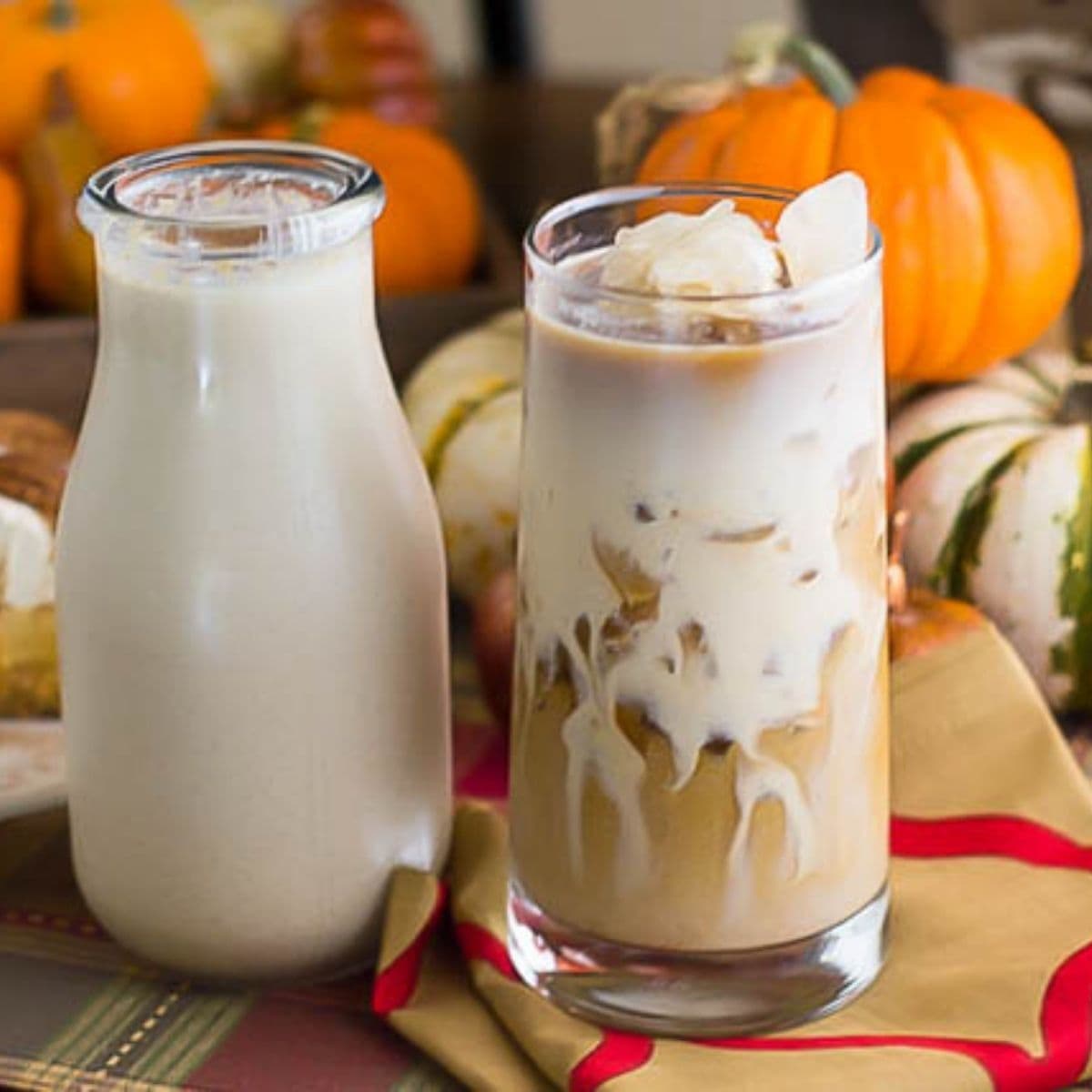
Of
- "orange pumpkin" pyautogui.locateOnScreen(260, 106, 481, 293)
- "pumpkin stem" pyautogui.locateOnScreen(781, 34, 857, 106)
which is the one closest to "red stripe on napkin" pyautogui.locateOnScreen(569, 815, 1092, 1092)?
"pumpkin stem" pyautogui.locateOnScreen(781, 34, 857, 106)

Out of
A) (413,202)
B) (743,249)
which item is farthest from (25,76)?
(743,249)

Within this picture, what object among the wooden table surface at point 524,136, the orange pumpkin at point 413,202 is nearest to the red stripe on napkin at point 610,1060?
the orange pumpkin at point 413,202

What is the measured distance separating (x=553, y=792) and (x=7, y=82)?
28.7 inches

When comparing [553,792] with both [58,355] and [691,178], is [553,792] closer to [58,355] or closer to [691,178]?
[691,178]

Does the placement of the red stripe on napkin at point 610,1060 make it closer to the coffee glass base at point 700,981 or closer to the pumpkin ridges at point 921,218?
the coffee glass base at point 700,981

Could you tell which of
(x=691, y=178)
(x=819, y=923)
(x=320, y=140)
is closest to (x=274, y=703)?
(x=819, y=923)

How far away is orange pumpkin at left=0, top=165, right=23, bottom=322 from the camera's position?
118 cm

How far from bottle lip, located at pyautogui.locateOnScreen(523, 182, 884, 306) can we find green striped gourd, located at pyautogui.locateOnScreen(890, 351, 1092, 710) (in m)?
0.29

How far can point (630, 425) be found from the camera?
61 centimetres

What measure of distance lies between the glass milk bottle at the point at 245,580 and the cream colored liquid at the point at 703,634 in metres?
0.05

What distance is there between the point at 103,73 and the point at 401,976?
0.71 meters

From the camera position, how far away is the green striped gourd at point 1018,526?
92 cm

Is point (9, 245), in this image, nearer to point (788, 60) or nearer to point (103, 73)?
point (103, 73)

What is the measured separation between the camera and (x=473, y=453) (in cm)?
99
